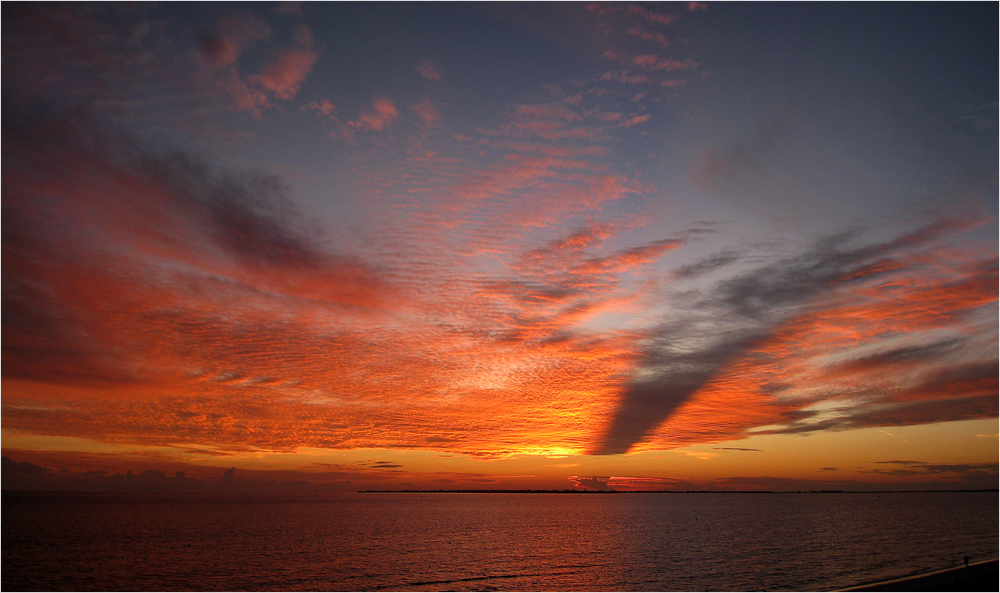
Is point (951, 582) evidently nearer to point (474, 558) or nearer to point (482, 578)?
point (482, 578)

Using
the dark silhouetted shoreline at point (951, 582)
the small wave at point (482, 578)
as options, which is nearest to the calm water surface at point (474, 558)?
the small wave at point (482, 578)

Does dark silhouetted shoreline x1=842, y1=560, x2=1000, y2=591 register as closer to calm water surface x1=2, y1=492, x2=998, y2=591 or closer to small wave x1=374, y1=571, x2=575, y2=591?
calm water surface x1=2, y1=492, x2=998, y2=591

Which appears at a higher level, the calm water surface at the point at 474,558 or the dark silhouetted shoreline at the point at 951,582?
the dark silhouetted shoreline at the point at 951,582

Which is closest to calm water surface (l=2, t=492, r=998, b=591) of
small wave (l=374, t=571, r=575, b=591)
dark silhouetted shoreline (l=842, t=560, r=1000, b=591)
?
small wave (l=374, t=571, r=575, b=591)

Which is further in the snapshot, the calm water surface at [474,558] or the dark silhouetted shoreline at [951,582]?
the calm water surface at [474,558]

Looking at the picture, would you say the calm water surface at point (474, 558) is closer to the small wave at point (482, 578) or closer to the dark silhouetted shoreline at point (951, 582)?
the small wave at point (482, 578)

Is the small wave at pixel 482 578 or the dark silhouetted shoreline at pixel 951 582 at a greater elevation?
the dark silhouetted shoreline at pixel 951 582

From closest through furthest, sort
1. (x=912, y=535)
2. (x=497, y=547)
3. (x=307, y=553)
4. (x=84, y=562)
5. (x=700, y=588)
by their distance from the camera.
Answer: (x=700, y=588) → (x=84, y=562) → (x=307, y=553) → (x=497, y=547) → (x=912, y=535)

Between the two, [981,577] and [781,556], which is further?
[781,556]

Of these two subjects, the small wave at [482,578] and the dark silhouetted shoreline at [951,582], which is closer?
the dark silhouetted shoreline at [951,582]

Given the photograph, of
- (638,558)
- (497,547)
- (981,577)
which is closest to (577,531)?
(497,547)

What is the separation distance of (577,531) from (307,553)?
67.9 m

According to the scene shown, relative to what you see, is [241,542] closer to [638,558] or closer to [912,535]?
[638,558]

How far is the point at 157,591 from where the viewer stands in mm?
57031
